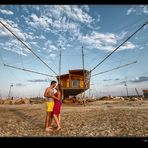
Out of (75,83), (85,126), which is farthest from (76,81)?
(85,126)

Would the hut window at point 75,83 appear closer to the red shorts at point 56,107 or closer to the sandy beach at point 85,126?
the sandy beach at point 85,126

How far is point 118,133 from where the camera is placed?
7.43 meters

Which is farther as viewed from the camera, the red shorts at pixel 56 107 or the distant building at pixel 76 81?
the distant building at pixel 76 81

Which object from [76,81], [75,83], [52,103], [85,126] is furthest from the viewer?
[76,81]

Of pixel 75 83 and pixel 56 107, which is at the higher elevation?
pixel 75 83

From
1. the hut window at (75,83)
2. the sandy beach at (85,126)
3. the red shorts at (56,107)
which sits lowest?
the sandy beach at (85,126)

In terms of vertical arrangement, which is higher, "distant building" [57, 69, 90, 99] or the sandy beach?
"distant building" [57, 69, 90, 99]

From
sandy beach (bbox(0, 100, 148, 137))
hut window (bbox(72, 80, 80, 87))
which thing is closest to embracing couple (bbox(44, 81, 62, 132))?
sandy beach (bbox(0, 100, 148, 137))

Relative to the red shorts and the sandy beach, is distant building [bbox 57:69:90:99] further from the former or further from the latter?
the red shorts

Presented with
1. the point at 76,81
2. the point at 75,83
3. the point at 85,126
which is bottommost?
the point at 85,126

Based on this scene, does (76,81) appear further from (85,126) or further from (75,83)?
(85,126)

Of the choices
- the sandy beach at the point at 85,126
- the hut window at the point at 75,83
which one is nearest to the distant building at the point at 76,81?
the hut window at the point at 75,83

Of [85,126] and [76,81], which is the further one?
[76,81]
